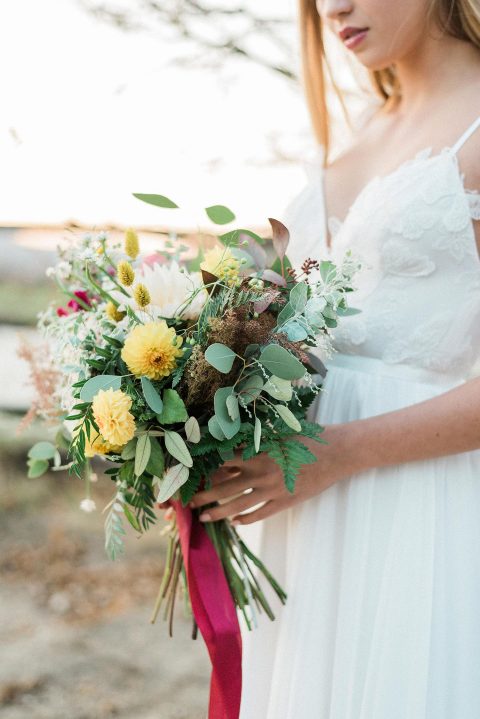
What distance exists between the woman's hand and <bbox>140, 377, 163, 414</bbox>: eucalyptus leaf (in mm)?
225

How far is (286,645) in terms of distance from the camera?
1412 millimetres

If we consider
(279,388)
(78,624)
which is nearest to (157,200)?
(279,388)

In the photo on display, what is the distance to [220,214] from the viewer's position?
1292mm

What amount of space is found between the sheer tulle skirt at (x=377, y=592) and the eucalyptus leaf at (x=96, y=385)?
50 cm

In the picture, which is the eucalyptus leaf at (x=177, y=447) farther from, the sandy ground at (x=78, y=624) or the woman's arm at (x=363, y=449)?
the sandy ground at (x=78, y=624)

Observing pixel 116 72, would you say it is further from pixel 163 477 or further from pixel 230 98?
pixel 163 477

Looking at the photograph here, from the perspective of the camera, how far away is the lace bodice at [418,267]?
1.34m

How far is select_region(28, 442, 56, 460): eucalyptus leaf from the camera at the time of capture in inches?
62.1

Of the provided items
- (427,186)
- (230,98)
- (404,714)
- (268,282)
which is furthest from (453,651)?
(230,98)

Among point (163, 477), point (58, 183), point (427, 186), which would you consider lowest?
point (58, 183)

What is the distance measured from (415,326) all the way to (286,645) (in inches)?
25.0

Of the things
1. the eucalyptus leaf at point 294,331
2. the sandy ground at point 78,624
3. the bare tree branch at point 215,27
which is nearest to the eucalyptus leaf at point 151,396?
the eucalyptus leaf at point 294,331

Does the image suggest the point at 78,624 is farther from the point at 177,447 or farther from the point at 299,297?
the point at 299,297

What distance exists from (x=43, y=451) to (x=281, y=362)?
70cm
